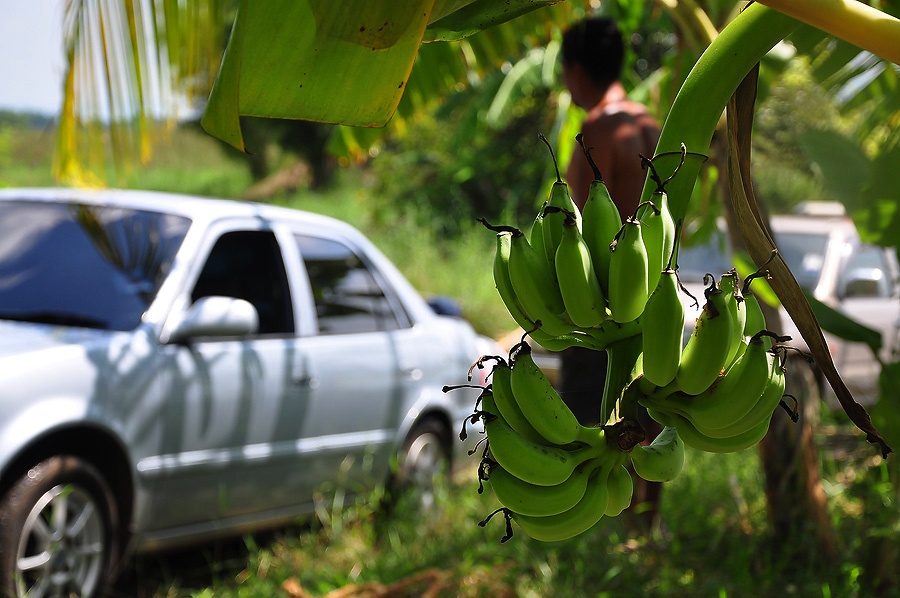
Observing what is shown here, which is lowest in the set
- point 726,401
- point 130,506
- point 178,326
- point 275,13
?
point 130,506

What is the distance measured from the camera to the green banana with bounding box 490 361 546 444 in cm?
142

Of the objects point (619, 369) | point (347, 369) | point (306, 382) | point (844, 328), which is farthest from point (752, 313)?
point (347, 369)

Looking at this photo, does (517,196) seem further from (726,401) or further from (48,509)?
(726,401)

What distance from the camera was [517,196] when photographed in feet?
48.8

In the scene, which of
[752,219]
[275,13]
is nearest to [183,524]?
[275,13]

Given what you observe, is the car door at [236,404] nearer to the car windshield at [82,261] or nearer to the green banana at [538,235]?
the car windshield at [82,261]

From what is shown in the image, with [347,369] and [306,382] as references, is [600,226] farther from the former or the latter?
[347,369]

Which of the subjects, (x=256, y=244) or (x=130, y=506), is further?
Result: (x=256, y=244)

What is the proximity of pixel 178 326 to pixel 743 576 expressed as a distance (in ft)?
7.78

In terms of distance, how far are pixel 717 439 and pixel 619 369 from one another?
0.68 ft

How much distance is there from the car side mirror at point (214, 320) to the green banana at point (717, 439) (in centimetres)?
253

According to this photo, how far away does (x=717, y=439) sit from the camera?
1409 millimetres

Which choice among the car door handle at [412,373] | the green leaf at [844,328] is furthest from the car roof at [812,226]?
the green leaf at [844,328]

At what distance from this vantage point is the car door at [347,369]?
4.21 meters
